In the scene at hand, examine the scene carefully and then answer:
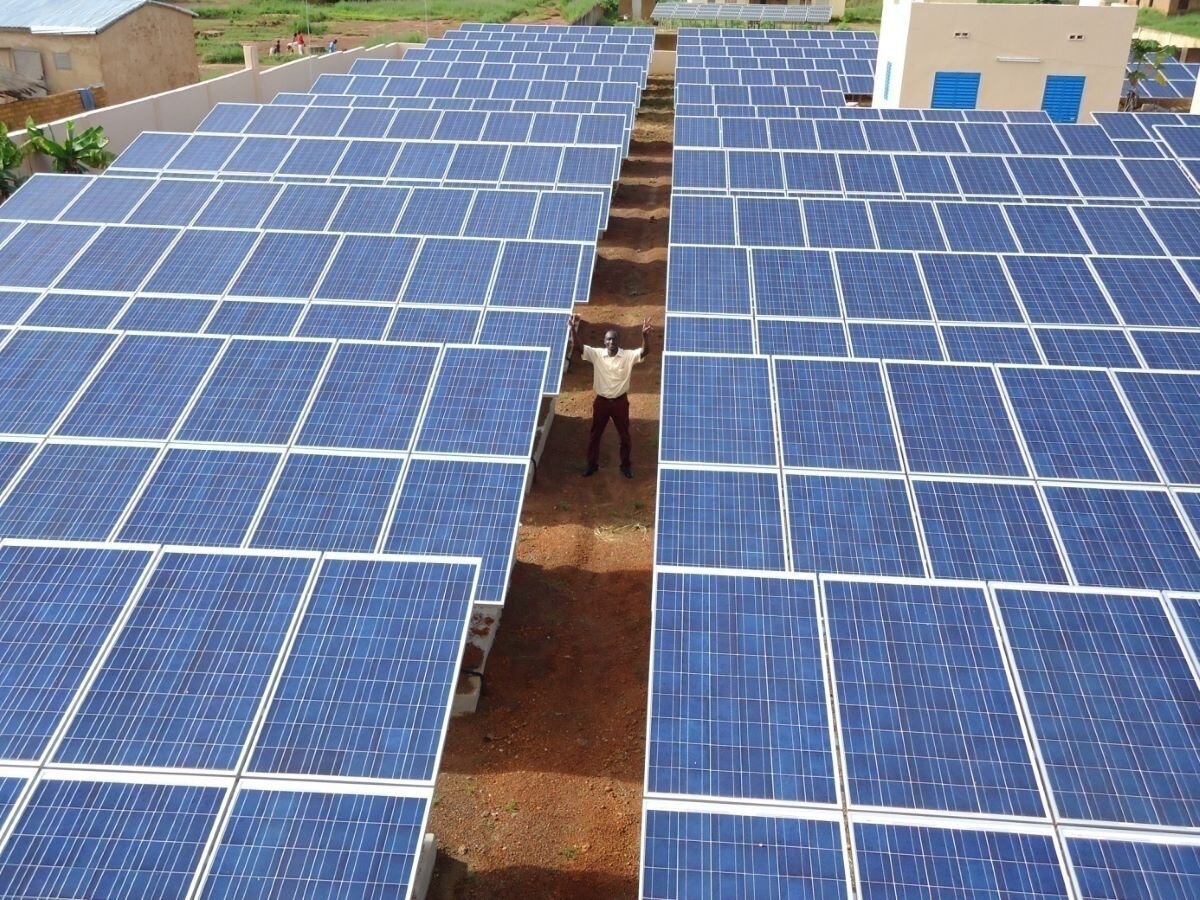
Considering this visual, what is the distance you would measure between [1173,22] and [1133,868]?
72.8 meters

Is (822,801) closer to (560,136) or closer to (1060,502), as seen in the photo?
(1060,502)

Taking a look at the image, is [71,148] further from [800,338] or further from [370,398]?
[800,338]

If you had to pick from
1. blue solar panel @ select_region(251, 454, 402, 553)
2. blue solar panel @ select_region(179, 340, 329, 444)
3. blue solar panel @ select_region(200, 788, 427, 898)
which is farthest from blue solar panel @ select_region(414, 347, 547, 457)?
blue solar panel @ select_region(200, 788, 427, 898)

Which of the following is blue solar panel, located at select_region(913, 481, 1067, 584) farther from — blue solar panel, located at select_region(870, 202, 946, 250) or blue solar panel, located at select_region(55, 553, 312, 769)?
blue solar panel, located at select_region(870, 202, 946, 250)

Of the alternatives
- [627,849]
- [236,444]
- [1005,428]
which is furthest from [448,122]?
[627,849]

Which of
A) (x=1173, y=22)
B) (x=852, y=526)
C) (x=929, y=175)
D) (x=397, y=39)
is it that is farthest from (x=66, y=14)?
(x=1173, y=22)

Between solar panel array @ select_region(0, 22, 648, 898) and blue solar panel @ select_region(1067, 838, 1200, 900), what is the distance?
3964mm

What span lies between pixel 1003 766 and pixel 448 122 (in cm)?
2165

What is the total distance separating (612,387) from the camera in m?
13.2

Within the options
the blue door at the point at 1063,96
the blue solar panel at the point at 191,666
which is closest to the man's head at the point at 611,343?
the blue solar panel at the point at 191,666

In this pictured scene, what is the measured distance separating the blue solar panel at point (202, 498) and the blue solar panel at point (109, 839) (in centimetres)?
268

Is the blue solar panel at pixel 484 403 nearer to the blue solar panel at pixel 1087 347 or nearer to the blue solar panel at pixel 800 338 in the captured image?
the blue solar panel at pixel 800 338

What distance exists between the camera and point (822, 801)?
6105mm

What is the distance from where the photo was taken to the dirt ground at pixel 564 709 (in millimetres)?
8430
